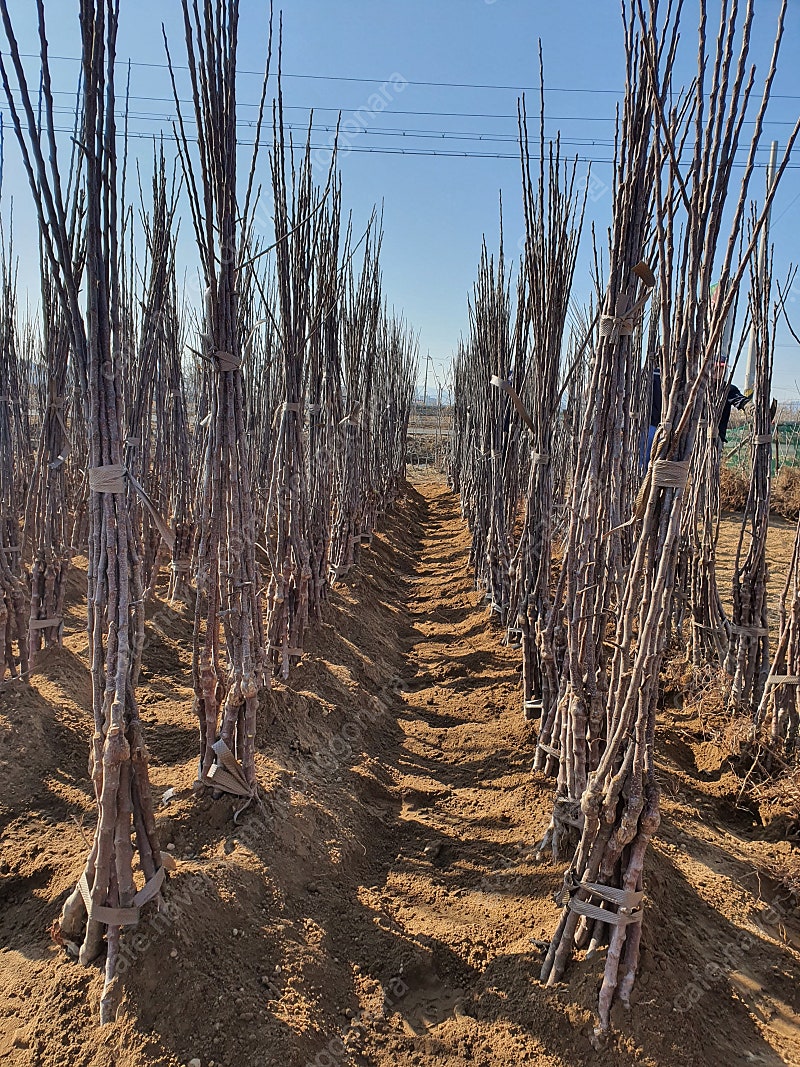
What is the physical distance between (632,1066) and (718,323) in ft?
6.03

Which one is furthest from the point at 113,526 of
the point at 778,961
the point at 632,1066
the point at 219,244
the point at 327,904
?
the point at 778,961

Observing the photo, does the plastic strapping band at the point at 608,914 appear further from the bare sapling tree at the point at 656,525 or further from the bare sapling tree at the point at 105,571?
the bare sapling tree at the point at 105,571

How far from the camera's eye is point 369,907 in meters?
2.33

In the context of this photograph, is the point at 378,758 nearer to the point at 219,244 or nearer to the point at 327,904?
the point at 327,904

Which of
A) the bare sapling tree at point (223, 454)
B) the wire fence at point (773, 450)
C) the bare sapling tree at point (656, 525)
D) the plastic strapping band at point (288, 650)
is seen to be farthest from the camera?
the wire fence at point (773, 450)

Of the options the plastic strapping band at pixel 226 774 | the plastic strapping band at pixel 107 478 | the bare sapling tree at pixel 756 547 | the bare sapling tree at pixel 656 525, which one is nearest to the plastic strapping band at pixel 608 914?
the bare sapling tree at pixel 656 525

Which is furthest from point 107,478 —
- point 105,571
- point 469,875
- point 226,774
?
point 469,875

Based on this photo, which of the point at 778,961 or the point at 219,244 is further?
the point at 219,244

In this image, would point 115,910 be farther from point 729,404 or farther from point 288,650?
point 729,404

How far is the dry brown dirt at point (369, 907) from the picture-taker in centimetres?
170

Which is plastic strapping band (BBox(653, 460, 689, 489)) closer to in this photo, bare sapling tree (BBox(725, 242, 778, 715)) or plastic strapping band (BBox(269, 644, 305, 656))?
bare sapling tree (BBox(725, 242, 778, 715))

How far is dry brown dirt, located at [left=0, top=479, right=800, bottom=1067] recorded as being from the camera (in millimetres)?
1698

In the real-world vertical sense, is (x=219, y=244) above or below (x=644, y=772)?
above

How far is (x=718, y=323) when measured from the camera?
154cm
